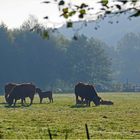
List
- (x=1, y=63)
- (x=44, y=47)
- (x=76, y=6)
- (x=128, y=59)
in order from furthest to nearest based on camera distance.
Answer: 1. (x=128, y=59)
2. (x=44, y=47)
3. (x=1, y=63)
4. (x=76, y=6)

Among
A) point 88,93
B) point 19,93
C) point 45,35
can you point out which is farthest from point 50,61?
point 45,35

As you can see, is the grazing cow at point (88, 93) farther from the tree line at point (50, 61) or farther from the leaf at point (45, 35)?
the tree line at point (50, 61)

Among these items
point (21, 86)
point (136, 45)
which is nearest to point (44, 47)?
point (21, 86)

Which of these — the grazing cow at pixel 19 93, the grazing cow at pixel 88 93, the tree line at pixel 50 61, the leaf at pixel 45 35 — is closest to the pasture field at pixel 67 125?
the leaf at pixel 45 35

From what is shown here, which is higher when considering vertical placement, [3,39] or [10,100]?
[3,39]

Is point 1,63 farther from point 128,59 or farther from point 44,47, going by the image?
point 128,59

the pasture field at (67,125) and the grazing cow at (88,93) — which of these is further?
the grazing cow at (88,93)

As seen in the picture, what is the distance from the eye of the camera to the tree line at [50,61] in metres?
Result: 109

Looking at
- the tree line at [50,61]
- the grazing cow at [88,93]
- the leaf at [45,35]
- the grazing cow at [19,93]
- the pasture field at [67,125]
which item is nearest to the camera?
the leaf at [45,35]

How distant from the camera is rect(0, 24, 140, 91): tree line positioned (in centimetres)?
10912

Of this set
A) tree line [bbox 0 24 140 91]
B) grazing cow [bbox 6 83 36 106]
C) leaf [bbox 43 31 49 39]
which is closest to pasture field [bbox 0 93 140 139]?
leaf [bbox 43 31 49 39]

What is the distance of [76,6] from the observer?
7.89 m

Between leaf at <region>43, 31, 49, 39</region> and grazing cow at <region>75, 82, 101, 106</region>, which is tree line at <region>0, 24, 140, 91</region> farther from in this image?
leaf at <region>43, 31, 49, 39</region>

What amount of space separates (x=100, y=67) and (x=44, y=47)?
1666 cm
